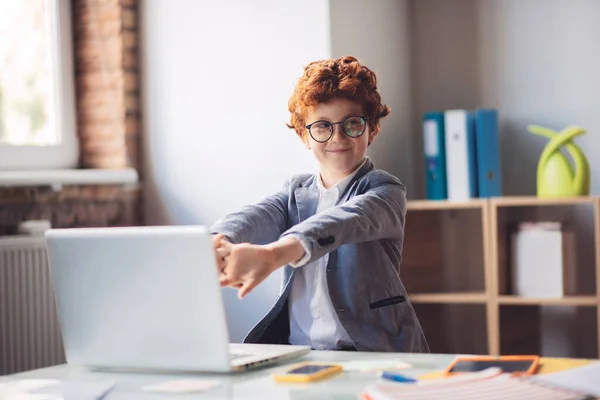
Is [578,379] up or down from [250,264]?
down

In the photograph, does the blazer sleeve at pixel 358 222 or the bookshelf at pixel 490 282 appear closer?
the blazer sleeve at pixel 358 222

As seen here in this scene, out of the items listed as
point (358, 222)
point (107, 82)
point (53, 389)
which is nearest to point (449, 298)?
point (107, 82)

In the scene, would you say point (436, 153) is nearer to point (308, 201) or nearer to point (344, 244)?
point (308, 201)

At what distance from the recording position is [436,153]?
356cm

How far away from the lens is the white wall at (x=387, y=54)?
3404mm

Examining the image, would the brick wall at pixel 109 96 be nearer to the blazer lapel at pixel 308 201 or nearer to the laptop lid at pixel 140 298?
the blazer lapel at pixel 308 201

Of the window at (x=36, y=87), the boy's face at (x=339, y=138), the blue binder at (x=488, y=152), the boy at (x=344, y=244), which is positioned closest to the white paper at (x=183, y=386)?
the boy at (x=344, y=244)

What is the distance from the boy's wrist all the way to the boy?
230 millimetres

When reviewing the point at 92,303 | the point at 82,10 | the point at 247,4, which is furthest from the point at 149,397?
the point at 82,10

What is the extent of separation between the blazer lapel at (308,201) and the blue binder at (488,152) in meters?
1.42

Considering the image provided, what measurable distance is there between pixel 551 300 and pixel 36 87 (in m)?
2.07

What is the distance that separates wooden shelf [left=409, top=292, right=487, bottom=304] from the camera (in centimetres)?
348

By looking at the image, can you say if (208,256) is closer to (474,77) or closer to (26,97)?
(26,97)

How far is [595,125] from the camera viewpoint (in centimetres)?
362
